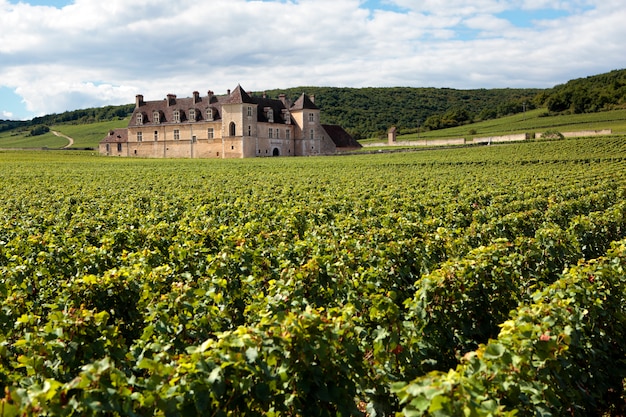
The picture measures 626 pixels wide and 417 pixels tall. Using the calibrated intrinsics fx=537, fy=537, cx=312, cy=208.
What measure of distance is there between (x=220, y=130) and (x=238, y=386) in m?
78.4

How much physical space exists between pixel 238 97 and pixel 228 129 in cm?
484

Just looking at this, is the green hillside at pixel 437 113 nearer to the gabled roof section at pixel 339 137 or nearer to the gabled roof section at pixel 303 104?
the gabled roof section at pixel 339 137

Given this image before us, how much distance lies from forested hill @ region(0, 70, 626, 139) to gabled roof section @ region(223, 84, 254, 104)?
5145 cm

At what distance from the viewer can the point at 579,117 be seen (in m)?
91.8

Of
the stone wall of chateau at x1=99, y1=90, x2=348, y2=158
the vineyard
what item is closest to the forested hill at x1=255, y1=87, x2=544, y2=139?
the stone wall of chateau at x1=99, y1=90, x2=348, y2=158

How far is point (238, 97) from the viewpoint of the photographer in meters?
77.0

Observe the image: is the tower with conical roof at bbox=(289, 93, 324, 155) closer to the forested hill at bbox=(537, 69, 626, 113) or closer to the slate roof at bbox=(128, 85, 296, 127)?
the slate roof at bbox=(128, 85, 296, 127)

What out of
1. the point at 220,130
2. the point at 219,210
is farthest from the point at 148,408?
the point at 220,130

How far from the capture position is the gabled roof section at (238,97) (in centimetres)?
7675

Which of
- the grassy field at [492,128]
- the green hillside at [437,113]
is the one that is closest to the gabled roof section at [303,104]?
the grassy field at [492,128]

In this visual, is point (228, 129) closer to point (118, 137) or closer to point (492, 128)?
point (118, 137)

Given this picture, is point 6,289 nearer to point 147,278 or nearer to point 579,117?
point 147,278

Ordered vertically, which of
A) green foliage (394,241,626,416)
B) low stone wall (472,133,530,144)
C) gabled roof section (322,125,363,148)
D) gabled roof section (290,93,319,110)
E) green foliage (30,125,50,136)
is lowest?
green foliage (394,241,626,416)

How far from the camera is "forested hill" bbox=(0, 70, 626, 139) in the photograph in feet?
342
